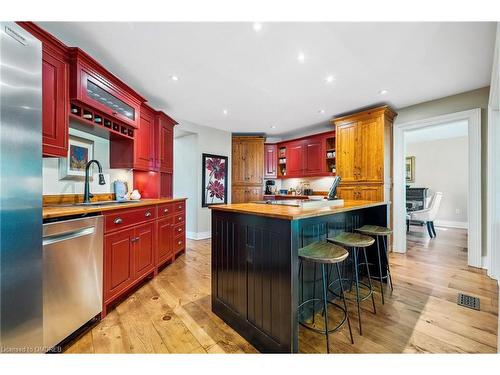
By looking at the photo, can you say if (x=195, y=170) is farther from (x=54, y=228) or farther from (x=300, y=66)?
(x=54, y=228)

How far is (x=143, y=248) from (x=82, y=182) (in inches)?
40.7

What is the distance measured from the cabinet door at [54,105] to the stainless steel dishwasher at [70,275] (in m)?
0.72

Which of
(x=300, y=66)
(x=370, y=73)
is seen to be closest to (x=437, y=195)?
(x=370, y=73)

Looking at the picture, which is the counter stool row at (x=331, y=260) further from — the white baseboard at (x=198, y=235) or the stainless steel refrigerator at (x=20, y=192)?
the white baseboard at (x=198, y=235)

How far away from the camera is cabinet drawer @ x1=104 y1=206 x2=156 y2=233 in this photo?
6.32ft

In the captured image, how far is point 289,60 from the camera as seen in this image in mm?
2334

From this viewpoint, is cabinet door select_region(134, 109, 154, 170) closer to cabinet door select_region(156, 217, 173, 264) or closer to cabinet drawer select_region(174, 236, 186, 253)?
cabinet door select_region(156, 217, 173, 264)

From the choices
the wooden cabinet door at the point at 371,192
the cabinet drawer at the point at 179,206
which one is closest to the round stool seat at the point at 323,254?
the cabinet drawer at the point at 179,206

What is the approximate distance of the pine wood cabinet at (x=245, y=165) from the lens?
5512mm

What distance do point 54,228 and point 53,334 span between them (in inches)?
27.7

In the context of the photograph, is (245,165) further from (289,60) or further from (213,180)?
(289,60)

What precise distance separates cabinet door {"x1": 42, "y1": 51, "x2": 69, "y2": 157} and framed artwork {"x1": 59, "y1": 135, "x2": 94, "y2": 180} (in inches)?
19.1

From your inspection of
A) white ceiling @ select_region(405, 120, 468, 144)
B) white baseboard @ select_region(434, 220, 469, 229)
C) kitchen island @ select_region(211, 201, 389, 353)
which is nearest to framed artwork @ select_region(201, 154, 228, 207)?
kitchen island @ select_region(211, 201, 389, 353)
